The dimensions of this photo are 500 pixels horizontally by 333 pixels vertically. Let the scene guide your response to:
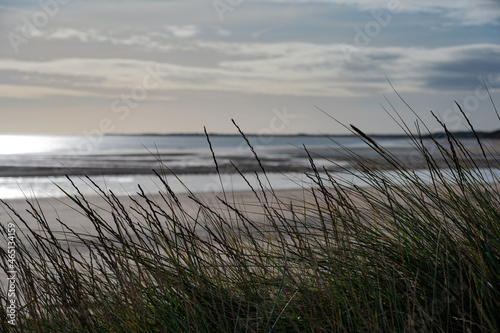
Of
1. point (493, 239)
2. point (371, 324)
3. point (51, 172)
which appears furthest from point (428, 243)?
point (51, 172)

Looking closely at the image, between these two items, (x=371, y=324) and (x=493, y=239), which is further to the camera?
(x=493, y=239)

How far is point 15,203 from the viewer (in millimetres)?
12203

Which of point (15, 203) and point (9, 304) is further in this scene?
point (15, 203)

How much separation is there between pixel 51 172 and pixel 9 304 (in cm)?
2151

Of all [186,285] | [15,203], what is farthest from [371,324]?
[15,203]

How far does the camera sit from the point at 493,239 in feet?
6.84

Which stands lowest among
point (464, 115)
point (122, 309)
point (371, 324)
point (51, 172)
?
point (371, 324)

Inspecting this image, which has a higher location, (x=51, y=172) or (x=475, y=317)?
(x=51, y=172)

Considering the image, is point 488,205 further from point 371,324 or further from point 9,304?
point 9,304

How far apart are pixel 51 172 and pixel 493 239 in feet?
74.5

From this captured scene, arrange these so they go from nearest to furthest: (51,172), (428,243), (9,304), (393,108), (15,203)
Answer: (428,243)
(9,304)
(393,108)
(15,203)
(51,172)

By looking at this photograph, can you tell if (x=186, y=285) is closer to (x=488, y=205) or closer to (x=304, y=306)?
(x=304, y=306)

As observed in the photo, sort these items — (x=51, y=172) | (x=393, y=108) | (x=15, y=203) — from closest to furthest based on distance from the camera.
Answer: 1. (x=393, y=108)
2. (x=15, y=203)
3. (x=51, y=172)

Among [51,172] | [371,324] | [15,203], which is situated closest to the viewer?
[371,324]
